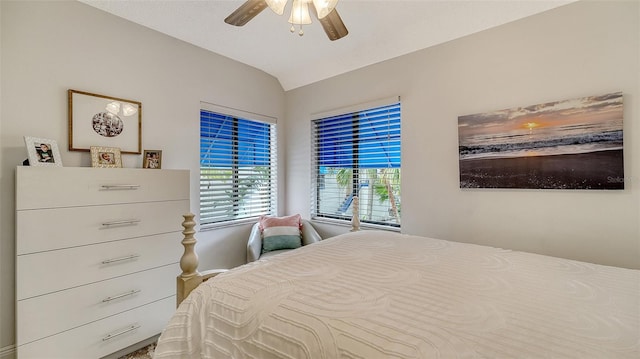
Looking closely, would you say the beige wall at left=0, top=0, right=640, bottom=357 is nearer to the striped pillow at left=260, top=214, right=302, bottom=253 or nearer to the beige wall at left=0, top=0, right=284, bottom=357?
the beige wall at left=0, top=0, right=284, bottom=357

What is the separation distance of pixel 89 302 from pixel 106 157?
1.04 meters

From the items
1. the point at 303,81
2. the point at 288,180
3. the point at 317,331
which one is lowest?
the point at 317,331

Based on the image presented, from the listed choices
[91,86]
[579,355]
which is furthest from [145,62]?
[579,355]

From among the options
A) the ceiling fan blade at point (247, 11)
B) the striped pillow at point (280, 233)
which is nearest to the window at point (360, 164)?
the striped pillow at point (280, 233)

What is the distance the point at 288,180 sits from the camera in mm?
3594

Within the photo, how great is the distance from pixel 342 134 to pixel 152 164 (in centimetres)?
198

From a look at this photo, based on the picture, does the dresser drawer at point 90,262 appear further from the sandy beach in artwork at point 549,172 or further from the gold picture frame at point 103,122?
the sandy beach in artwork at point 549,172

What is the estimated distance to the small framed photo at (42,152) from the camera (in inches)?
65.6

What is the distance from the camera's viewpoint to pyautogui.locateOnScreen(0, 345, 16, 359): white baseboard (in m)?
1.69

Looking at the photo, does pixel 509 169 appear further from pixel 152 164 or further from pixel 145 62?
pixel 145 62

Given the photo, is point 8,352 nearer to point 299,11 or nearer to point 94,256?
point 94,256

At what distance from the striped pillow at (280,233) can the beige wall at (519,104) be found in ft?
4.05

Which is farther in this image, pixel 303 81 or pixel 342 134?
pixel 303 81

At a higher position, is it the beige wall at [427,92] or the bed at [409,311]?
the beige wall at [427,92]
